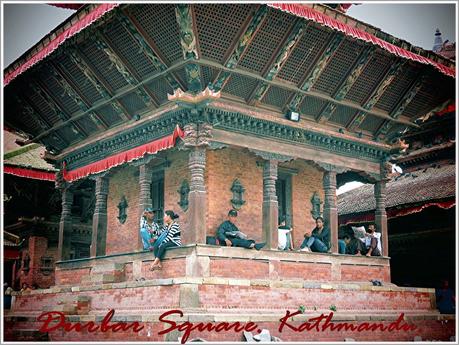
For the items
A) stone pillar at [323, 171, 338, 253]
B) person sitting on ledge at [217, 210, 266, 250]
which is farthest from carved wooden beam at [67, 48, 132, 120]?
stone pillar at [323, 171, 338, 253]

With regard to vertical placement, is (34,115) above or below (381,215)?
above

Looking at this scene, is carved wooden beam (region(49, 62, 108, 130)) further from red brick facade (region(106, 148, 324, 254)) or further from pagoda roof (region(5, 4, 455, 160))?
red brick facade (region(106, 148, 324, 254))

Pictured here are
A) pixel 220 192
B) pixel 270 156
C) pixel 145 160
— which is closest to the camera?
pixel 270 156

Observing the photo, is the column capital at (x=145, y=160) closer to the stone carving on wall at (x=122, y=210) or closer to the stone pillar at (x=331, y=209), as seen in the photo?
the stone carving on wall at (x=122, y=210)

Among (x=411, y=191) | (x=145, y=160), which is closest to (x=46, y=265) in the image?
(x=145, y=160)

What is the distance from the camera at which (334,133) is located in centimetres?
1711

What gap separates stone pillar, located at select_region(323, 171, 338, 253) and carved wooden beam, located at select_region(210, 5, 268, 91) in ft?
14.3

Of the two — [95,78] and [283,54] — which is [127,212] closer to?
[95,78]

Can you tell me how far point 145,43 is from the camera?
14.3 metres

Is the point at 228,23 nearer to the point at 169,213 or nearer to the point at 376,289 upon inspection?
the point at 169,213

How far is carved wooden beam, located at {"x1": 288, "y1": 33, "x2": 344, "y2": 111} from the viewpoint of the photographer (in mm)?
15453

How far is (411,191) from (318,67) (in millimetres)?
7869

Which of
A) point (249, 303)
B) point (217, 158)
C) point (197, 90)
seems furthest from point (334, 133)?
point (249, 303)

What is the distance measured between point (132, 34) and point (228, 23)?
7.58ft
